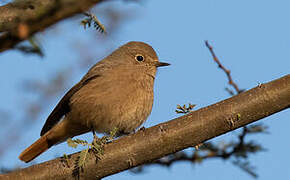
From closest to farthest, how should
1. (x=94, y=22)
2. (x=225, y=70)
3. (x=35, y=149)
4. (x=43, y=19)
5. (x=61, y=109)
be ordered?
(x=43, y=19) < (x=94, y=22) < (x=225, y=70) < (x=35, y=149) < (x=61, y=109)

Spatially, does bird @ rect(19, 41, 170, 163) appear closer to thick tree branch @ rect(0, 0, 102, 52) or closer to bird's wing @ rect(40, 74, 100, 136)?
bird's wing @ rect(40, 74, 100, 136)

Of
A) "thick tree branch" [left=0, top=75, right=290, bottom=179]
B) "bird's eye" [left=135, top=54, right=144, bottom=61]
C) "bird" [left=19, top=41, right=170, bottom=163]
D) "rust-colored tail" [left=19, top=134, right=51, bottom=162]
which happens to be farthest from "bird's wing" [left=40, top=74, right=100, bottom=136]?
"thick tree branch" [left=0, top=75, right=290, bottom=179]

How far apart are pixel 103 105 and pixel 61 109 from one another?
39.5 inches

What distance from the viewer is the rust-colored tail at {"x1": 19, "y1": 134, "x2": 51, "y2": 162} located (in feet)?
18.8

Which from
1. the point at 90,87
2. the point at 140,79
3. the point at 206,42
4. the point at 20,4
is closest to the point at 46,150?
the point at 90,87

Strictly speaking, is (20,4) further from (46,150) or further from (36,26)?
(46,150)

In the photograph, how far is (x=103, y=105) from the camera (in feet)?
18.3

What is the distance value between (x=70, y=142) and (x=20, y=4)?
2621mm

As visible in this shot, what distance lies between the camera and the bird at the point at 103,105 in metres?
5.58

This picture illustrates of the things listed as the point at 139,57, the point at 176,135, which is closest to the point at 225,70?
the point at 176,135

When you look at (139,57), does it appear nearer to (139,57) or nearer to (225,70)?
(139,57)

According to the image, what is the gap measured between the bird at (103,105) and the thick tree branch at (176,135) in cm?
150

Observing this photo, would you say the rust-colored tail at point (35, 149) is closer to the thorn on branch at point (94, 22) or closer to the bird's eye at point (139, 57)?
the bird's eye at point (139, 57)

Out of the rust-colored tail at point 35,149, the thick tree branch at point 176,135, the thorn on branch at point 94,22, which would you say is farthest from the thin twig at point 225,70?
the rust-colored tail at point 35,149
